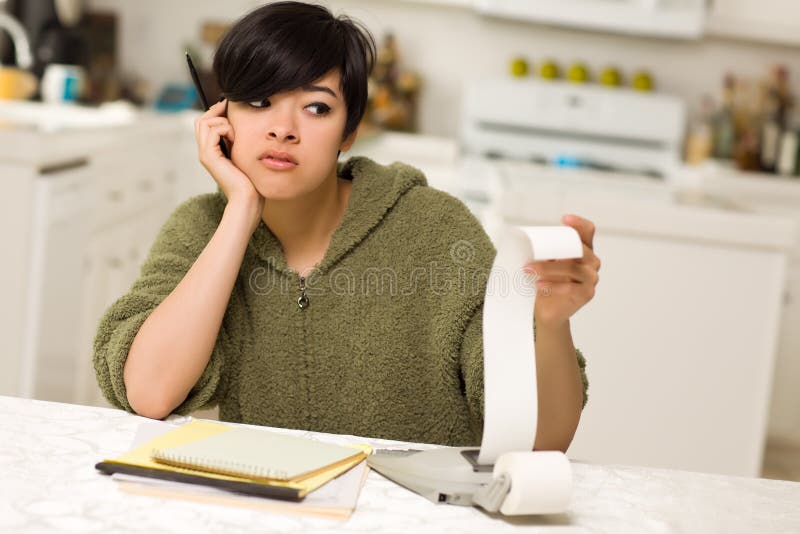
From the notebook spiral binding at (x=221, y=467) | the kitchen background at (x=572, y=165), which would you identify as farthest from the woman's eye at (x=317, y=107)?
the kitchen background at (x=572, y=165)

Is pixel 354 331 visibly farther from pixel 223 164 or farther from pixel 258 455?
pixel 258 455

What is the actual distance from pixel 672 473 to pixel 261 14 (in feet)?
2.37

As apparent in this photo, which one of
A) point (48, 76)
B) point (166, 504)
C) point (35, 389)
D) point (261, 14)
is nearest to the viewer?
point (166, 504)

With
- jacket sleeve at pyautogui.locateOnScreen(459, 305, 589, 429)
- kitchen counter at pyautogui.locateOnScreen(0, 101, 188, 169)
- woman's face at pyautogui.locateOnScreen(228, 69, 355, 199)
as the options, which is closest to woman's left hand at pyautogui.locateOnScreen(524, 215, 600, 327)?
jacket sleeve at pyautogui.locateOnScreen(459, 305, 589, 429)

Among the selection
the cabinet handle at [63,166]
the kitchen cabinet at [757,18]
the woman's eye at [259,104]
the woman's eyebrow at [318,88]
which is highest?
the kitchen cabinet at [757,18]

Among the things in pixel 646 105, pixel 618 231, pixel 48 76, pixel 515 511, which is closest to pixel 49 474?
pixel 515 511

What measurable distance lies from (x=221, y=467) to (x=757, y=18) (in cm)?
405

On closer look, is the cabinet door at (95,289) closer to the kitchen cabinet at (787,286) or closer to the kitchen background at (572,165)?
the kitchen background at (572,165)

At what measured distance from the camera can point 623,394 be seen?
2.27 metres

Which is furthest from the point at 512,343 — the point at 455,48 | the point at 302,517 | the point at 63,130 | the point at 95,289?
the point at 455,48

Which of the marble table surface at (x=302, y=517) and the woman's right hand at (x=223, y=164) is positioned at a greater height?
the woman's right hand at (x=223, y=164)

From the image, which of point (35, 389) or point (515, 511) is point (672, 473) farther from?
point (35, 389)

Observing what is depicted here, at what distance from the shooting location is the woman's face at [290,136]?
1.22 meters

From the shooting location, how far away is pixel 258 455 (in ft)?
2.77
